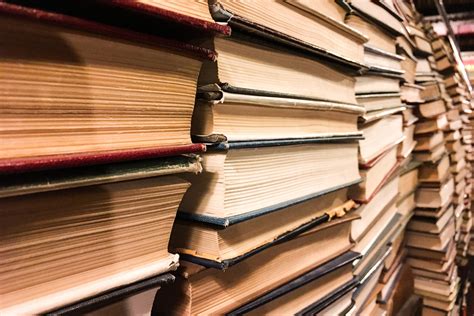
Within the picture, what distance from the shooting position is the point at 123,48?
0.35 meters

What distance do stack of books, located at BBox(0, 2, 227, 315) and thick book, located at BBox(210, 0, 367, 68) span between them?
58mm

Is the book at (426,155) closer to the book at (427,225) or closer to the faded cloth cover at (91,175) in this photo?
the book at (427,225)

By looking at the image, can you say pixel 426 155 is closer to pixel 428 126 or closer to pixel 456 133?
pixel 428 126

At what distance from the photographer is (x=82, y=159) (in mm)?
316

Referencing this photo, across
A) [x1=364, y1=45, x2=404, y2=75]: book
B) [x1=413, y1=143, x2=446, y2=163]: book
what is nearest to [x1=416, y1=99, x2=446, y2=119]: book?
[x1=413, y1=143, x2=446, y2=163]: book

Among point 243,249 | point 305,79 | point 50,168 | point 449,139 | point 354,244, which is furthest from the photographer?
point 449,139

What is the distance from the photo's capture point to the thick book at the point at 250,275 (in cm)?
48

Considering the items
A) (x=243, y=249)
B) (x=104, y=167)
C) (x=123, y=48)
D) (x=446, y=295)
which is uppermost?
(x=123, y=48)

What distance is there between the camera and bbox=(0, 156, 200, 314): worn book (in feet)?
1.01

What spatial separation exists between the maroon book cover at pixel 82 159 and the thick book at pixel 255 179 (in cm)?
7

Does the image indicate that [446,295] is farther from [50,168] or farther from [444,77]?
[50,168]

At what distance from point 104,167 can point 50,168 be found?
6 cm

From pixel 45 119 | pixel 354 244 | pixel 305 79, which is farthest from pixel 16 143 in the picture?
pixel 354 244

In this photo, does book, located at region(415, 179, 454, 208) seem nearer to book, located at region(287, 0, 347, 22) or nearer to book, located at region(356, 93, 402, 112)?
book, located at region(356, 93, 402, 112)
